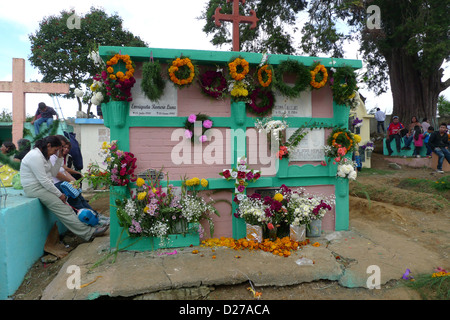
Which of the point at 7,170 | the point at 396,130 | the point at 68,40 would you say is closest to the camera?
the point at 7,170

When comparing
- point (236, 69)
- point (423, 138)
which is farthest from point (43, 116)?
point (423, 138)

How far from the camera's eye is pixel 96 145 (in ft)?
32.3

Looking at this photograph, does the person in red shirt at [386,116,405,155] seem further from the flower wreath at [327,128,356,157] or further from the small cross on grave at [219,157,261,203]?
the small cross on grave at [219,157,261,203]

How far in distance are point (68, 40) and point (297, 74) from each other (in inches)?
554

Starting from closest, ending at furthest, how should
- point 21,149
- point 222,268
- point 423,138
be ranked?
point 222,268 → point 21,149 → point 423,138

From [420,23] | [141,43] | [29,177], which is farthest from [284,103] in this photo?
[141,43]

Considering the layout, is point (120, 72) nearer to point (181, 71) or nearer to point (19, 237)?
point (181, 71)

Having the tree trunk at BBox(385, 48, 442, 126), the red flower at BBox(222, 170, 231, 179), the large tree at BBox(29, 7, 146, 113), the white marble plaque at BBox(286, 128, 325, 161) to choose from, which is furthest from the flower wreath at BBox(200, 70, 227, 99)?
the tree trunk at BBox(385, 48, 442, 126)

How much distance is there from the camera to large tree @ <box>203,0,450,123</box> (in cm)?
1105

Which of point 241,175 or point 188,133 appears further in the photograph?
point 241,175

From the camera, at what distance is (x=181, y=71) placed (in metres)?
4.41

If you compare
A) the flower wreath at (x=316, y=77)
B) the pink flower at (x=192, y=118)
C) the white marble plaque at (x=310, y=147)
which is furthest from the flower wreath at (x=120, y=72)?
the flower wreath at (x=316, y=77)

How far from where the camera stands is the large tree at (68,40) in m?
14.7

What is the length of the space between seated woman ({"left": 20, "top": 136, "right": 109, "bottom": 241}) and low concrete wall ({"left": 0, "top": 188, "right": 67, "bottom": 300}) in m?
0.16
